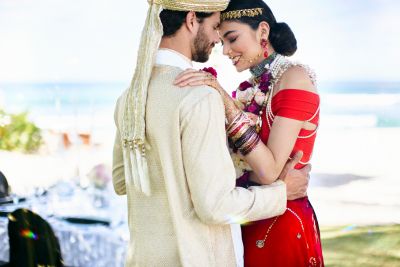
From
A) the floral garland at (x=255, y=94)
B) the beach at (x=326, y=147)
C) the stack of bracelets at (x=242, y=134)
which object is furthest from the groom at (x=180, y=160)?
the beach at (x=326, y=147)

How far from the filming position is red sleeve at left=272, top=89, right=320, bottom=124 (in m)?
2.13

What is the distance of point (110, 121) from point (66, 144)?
6.76 metres

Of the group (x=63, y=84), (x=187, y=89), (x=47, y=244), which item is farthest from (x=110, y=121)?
(x=187, y=89)

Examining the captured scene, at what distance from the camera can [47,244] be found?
292cm

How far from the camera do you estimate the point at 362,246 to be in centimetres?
641

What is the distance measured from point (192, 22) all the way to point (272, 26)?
1.74 feet

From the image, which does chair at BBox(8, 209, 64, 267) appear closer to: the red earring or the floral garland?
the floral garland

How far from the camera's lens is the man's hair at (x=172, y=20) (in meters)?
1.87

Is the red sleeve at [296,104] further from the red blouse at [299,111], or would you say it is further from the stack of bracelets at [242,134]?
the stack of bracelets at [242,134]

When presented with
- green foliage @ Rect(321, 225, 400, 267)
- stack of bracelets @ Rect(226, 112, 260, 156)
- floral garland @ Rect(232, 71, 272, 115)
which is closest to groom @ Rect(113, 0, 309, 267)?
stack of bracelets @ Rect(226, 112, 260, 156)

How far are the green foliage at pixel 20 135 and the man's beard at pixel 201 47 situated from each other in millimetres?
6673

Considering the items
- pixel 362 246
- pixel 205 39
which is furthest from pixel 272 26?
pixel 362 246

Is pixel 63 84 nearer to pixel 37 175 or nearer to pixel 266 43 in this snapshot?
pixel 37 175

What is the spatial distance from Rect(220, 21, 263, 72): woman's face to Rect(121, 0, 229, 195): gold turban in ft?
1.24
